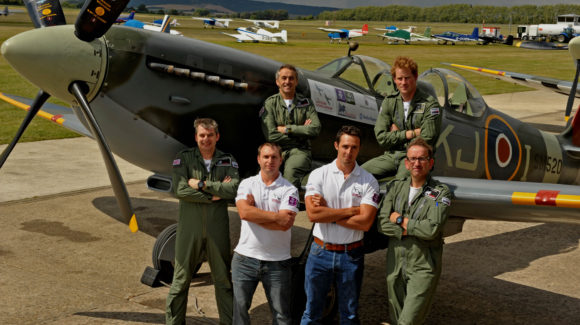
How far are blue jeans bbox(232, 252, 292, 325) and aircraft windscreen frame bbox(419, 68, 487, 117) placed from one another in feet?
11.0

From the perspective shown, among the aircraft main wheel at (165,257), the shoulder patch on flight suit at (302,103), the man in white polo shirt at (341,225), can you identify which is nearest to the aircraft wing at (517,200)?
the man in white polo shirt at (341,225)

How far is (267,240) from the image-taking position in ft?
14.8

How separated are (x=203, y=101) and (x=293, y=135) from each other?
0.93 metres

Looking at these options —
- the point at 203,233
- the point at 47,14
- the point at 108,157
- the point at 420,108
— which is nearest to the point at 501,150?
the point at 420,108

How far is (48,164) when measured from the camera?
11.4 metres

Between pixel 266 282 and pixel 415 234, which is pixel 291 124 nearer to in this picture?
pixel 266 282

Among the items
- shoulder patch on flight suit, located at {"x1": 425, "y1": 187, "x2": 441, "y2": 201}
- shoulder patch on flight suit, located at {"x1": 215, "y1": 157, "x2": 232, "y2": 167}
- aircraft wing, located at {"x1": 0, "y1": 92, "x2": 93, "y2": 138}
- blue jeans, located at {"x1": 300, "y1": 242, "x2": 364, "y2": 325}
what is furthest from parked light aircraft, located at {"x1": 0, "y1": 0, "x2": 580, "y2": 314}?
aircraft wing, located at {"x1": 0, "y1": 92, "x2": 93, "y2": 138}

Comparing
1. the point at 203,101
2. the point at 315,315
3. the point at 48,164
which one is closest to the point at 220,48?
the point at 203,101

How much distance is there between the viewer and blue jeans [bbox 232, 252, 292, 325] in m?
4.46

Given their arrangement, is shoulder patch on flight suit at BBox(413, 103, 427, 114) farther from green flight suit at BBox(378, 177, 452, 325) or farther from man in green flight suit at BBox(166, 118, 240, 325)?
man in green flight suit at BBox(166, 118, 240, 325)

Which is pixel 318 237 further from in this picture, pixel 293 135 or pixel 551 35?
pixel 551 35

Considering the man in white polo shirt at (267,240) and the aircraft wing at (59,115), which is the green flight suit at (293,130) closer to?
the man in white polo shirt at (267,240)

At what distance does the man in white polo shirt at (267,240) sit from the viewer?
4.46 m

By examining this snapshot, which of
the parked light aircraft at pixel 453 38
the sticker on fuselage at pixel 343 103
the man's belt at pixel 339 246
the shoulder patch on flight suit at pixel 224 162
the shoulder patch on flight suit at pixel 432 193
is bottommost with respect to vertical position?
the parked light aircraft at pixel 453 38
